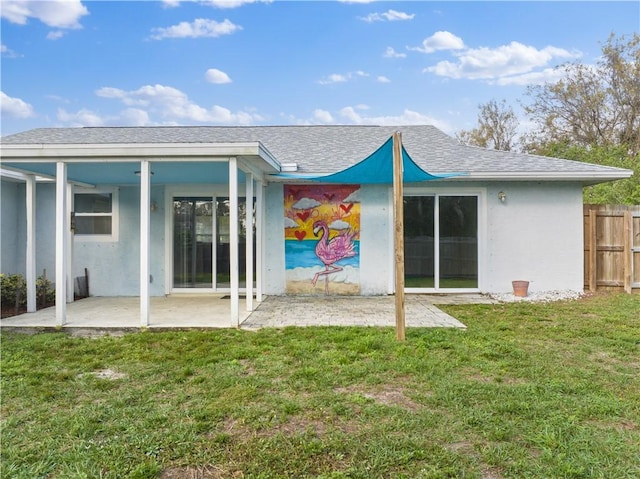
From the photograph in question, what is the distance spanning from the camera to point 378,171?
693 cm

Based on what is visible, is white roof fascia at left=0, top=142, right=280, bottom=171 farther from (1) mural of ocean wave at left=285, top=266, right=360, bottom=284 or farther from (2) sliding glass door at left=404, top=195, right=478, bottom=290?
(2) sliding glass door at left=404, top=195, right=478, bottom=290

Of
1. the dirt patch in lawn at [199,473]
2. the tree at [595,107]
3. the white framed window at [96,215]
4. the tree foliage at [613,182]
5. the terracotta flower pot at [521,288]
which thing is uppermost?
the tree at [595,107]

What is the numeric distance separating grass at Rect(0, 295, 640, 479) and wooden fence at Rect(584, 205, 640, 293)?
4.16 metres

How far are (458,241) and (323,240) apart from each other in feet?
9.79

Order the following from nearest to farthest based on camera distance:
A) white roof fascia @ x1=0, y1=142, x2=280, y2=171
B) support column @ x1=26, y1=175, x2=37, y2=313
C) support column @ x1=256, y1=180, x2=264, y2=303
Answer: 1. white roof fascia @ x1=0, y1=142, x2=280, y2=171
2. support column @ x1=26, y1=175, x2=37, y2=313
3. support column @ x1=256, y1=180, x2=264, y2=303

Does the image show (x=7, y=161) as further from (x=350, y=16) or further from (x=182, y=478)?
(x=350, y=16)

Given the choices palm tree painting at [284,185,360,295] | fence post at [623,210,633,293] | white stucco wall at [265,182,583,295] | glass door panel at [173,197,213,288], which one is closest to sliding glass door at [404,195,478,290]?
white stucco wall at [265,182,583,295]

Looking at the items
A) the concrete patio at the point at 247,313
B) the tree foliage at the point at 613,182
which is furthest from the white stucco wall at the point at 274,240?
the tree foliage at the point at 613,182

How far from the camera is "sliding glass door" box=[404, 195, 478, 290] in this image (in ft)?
28.1

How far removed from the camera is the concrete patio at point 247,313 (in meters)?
5.74

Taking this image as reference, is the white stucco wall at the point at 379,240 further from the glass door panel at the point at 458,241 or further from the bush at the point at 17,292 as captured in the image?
the bush at the point at 17,292

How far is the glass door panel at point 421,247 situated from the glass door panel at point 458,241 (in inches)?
7.8

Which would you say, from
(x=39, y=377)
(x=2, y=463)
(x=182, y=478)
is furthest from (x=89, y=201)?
(x=182, y=478)

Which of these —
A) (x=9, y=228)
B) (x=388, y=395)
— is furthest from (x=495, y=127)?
(x=388, y=395)
